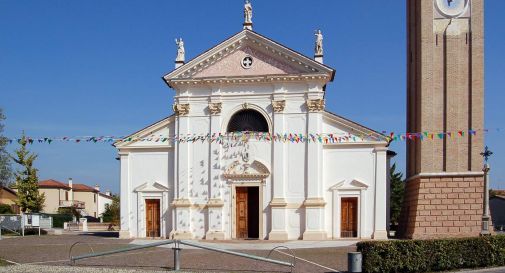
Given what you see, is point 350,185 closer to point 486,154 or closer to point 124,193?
point 486,154

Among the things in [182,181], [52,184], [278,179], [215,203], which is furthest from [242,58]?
[52,184]

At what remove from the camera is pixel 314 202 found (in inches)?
1151

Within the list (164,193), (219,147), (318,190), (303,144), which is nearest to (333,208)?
(318,190)

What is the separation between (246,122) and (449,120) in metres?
10.4

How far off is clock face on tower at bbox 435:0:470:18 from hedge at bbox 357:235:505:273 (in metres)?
14.1

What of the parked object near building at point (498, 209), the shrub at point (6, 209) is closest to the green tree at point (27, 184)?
the shrub at point (6, 209)

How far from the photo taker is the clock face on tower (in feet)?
94.2

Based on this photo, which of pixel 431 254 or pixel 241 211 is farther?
pixel 241 211

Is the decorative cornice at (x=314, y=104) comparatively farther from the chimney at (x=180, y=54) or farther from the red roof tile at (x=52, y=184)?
the red roof tile at (x=52, y=184)

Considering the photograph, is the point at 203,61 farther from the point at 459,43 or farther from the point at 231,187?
the point at 459,43

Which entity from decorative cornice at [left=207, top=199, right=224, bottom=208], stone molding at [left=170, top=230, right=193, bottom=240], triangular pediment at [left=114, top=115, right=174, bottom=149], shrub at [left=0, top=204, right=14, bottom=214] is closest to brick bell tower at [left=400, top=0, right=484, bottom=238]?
decorative cornice at [left=207, top=199, right=224, bottom=208]

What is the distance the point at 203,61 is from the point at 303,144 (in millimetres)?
7064

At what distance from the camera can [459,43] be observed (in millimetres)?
28625

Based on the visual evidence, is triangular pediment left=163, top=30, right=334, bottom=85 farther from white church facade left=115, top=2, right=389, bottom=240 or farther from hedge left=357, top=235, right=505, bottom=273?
hedge left=357, top=235, right=505, bottom=273
